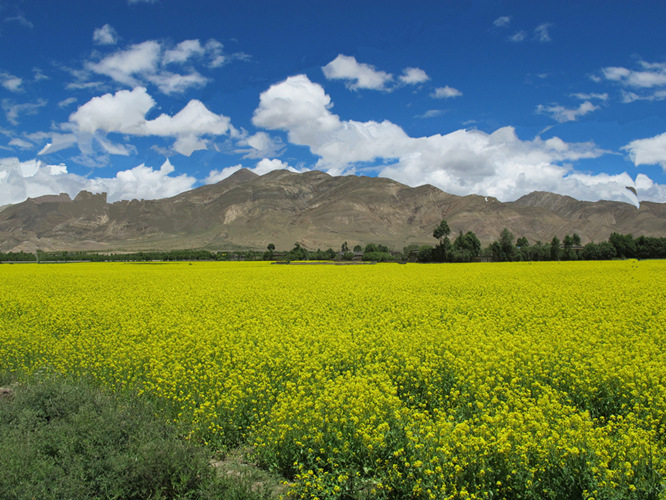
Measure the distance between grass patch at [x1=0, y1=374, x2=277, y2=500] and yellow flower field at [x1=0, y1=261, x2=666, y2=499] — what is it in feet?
2.71

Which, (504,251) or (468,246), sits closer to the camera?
Answer: (504,251)

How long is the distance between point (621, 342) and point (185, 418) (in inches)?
379

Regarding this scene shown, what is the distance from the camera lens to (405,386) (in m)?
7.70

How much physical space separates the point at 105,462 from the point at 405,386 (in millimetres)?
4855

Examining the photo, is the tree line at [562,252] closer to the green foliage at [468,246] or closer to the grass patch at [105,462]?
the green foliage at [468,246]

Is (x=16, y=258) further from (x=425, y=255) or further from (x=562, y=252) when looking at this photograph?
(x=562, y=252)

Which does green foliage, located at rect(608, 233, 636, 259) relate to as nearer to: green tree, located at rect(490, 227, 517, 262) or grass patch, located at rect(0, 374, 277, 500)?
green tree, located at rect(490, 227, 517, 262)

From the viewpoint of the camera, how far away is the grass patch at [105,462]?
4.60 m

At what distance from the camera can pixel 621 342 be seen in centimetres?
985

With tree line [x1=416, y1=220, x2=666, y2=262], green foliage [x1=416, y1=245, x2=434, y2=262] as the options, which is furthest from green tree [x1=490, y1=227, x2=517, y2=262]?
green foliage [x1=416, y1=245, x2=434, y2=262]

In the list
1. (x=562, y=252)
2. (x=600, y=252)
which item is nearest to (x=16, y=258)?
(x=562, y=252)

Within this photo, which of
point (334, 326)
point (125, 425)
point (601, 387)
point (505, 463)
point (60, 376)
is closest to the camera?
point (505, 463)

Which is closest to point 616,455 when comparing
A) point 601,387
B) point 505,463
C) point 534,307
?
point 505,463

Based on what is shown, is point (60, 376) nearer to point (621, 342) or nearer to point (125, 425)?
point (125, 425)
